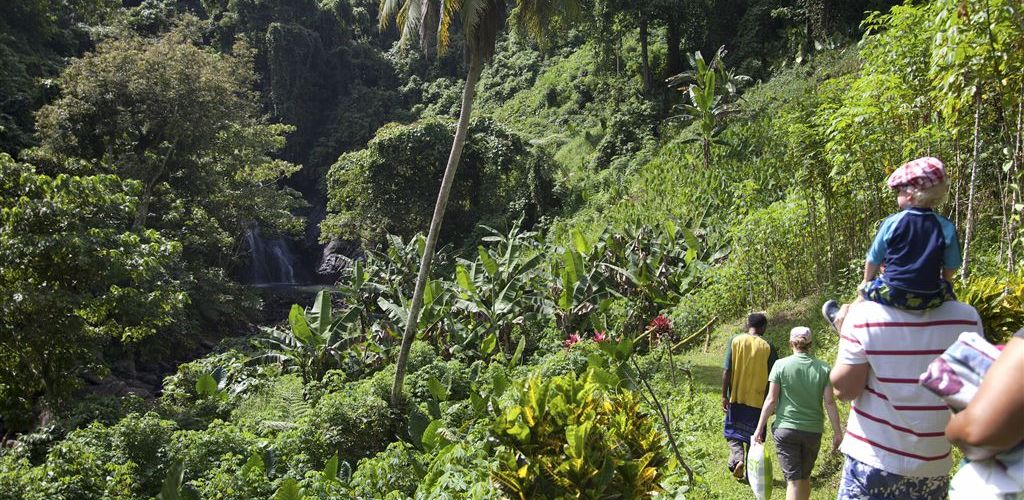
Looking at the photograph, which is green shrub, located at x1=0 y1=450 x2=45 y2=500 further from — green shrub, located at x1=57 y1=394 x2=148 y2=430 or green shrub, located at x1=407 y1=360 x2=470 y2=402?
green shrub, located at x1=407 y1=360 x2=470 y2=402

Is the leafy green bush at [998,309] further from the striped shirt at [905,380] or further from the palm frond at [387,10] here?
the palm frond at [387,10]

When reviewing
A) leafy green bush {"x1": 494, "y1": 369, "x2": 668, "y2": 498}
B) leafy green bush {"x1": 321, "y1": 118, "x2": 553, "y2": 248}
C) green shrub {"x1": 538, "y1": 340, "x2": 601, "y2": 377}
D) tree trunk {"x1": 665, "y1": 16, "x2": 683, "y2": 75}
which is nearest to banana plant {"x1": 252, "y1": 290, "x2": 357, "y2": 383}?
green shrub {"x1": 538, "y1": 340, "x2": 601, "y2": 377}

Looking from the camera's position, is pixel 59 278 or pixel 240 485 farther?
pixel 59 278

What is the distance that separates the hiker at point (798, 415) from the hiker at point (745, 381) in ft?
2.32

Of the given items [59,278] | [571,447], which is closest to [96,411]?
[59,278]

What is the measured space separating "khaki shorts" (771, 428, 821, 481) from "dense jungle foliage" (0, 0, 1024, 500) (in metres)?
0.67

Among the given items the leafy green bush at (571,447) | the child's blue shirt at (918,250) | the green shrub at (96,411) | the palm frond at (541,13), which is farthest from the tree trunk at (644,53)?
the child's blue shirt at (918,250)

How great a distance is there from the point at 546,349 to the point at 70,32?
22.8 m

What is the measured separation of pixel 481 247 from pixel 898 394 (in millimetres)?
9753

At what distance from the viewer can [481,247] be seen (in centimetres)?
1203

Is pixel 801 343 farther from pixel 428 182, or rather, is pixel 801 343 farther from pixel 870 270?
pixel 428 182

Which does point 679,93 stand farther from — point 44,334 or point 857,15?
point 44,334

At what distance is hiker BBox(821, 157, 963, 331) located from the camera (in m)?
2.47

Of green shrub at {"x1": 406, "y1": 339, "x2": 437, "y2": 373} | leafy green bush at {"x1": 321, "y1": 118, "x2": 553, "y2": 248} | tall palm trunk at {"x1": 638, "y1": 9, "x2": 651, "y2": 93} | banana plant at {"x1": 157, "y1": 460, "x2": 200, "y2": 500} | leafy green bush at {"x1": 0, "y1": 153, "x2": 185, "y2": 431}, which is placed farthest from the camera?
tall palm trunk at {"x1": 638, "y1": 9, "x2": 651, "y2": 93}
